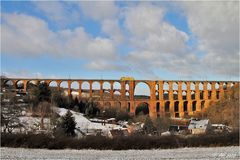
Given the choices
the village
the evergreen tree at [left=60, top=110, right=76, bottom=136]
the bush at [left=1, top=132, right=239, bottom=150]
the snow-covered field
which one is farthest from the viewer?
the evergreen tree at [left=60, top=110, right=76, bottom=136]

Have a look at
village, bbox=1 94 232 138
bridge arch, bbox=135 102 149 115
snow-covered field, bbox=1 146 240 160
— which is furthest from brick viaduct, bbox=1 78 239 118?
snow-covered field, bbox=1 146 240 160

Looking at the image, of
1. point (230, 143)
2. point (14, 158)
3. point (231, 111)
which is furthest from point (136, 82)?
point (14, 158)

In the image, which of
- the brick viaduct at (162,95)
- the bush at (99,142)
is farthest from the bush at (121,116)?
the bush at (99,142)

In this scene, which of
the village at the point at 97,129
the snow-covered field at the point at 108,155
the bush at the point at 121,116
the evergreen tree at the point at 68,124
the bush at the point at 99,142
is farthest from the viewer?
the bush at the point at 121,116

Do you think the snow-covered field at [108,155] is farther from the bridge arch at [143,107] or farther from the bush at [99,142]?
the bridge arch at [143,107]

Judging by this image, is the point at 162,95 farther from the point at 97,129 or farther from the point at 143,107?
the point at 97,129

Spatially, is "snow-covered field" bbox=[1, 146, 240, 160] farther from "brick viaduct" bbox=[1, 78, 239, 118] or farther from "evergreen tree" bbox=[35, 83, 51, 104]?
"brick viaduct" bbox=[1, 78, 239, 118]

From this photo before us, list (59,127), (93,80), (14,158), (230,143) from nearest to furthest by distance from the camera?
1. (14,158)
2. (230,143)
3. (59,127)
4. (93,80)

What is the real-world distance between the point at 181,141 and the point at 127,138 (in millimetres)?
2420

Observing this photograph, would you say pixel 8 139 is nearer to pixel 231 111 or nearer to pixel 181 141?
pixel 181 141

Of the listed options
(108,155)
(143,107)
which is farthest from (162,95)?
(108,155)

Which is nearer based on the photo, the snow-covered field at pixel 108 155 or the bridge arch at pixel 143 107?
the snow-covered field at pixel 108 155

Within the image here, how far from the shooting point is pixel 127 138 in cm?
1398

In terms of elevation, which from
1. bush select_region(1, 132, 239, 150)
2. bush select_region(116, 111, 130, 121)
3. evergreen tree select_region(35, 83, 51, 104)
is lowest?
bush select_region(116, 111, 130, 121)
